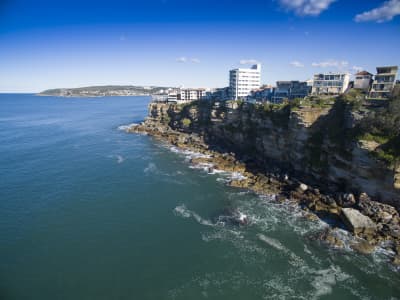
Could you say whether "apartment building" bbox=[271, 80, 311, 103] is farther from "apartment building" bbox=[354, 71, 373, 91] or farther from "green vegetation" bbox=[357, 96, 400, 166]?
"green vegetation" bbox=[357, 96, 400, 166]

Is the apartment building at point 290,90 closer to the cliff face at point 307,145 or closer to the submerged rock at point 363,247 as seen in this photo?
the cliff face at point 307,145

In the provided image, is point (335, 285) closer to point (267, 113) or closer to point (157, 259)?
point (157, 259)

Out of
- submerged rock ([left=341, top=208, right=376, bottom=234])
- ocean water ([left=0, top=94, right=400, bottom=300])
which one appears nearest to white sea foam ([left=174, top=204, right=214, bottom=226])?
ocean water ([left=0, top=94, right=400, bottom=300])

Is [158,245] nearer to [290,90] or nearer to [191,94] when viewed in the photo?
[290,90]

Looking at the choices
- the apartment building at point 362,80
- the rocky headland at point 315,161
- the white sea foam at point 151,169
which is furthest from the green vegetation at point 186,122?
the apartment building at point 362,80

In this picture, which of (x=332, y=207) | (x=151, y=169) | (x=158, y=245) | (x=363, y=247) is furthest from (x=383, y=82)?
(x=158, y=245)

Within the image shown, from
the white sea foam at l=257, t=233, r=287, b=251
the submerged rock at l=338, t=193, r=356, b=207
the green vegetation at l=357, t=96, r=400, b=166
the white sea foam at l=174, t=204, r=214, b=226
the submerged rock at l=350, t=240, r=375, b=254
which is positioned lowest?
the white sea foam at l=257, t=233, r=287, b=251

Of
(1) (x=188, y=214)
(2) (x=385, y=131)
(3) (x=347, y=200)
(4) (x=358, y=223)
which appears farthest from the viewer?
(3) (x=347, y=200)
